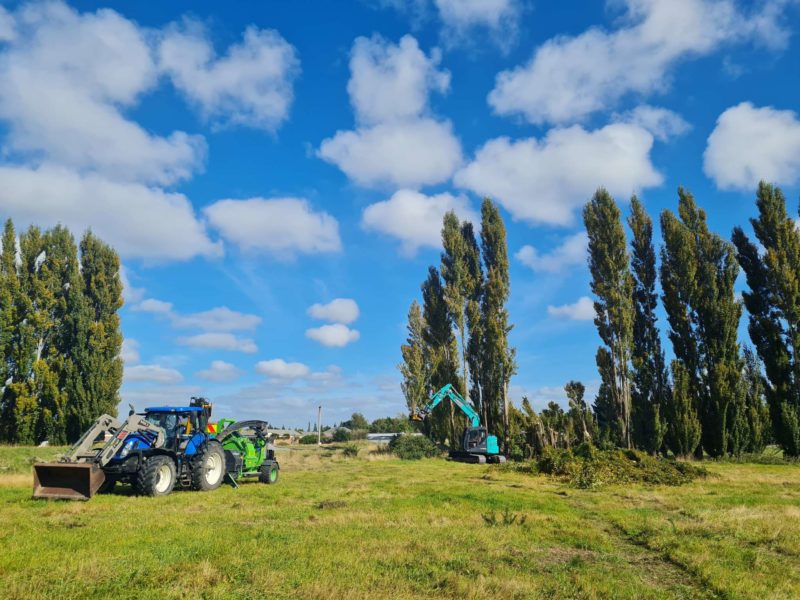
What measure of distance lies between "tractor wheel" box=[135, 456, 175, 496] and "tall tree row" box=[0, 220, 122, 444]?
22.8m

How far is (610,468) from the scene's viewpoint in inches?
674

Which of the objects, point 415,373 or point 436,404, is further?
point 415,373

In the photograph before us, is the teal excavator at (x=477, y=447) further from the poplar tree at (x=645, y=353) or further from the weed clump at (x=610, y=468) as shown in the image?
the poplar tree at (x=645, y=353)

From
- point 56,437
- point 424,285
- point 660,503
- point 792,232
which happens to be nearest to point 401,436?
point 424,285

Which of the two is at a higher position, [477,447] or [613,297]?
[613,297]

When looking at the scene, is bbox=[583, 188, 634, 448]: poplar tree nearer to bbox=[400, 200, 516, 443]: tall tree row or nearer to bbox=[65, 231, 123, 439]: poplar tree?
bbox=[400, 200, 516, 443]: tall tree row

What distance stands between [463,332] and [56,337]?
84.3 feet

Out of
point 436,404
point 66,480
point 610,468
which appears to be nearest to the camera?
point 66,480

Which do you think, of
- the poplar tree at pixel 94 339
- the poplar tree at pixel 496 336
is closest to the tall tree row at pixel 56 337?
the poplar tree at pixel 94 339

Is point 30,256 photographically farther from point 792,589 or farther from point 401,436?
point 792,589

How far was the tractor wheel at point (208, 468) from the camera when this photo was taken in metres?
13.5

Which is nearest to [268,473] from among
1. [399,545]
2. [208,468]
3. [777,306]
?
[208,468]

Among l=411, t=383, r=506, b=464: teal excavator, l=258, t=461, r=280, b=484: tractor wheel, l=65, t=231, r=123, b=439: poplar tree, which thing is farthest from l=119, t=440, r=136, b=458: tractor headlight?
l=65, t=231, r=123, b=439: poplar tree

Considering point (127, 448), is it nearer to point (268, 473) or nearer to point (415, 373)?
point (268, 473)
